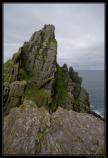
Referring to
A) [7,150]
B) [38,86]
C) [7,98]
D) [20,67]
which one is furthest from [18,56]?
[7,150]

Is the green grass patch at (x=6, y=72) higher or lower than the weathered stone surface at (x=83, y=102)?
higher

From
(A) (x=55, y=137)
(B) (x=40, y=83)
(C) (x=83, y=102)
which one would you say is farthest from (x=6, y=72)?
(A) (x=55, y=137)

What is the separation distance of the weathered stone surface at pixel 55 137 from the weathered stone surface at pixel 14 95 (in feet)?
24.0

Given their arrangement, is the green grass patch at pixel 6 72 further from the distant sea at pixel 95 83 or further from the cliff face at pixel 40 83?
the distant sea at pixel 95 83

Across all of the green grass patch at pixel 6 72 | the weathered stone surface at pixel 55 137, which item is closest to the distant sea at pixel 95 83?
the weathered stone surface at pixel 55 137

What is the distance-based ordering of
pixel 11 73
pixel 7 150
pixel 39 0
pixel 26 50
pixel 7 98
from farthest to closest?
pixel 26 50 < pixel 11 73 < pixel 7 98 < pixel 7 150 < pixel 39 0

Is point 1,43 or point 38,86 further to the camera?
point 38,86

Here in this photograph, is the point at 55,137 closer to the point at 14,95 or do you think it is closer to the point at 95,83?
the point at 14,95

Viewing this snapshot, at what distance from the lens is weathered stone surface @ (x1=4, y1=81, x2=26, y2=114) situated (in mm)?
17891

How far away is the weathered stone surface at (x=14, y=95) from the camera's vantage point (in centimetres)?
1789

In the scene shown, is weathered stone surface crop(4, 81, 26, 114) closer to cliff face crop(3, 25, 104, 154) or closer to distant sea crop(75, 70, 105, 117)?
cliff face crop(3, 25, 104, 154)

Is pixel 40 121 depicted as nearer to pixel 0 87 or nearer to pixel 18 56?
pixel 0 87

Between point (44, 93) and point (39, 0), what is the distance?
2116 centimetres

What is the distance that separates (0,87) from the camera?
10.5 ft
